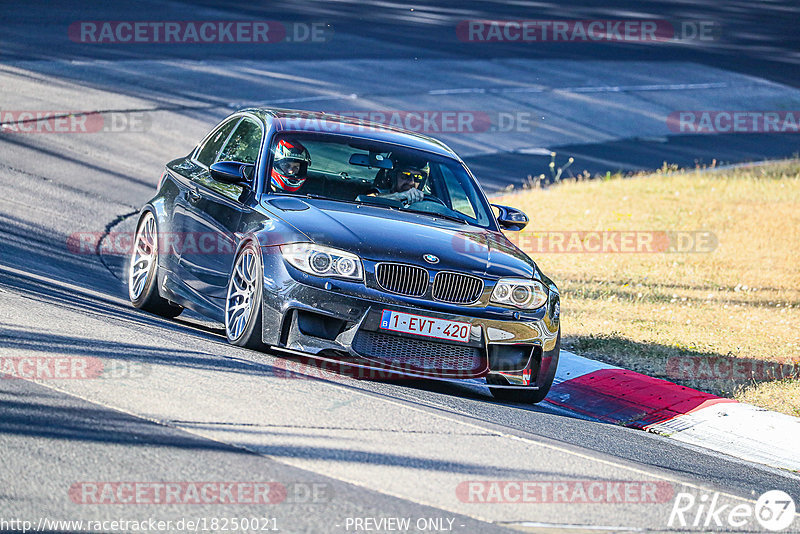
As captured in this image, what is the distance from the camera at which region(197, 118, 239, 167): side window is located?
9.62m

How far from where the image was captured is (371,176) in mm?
8844

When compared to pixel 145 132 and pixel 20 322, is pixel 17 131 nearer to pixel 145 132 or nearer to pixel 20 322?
pixel 145 132

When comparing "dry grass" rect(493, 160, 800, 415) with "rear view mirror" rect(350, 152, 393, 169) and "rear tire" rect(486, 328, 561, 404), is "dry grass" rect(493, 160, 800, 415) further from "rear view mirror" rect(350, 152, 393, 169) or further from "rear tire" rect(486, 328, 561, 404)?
"rear view mirror" rect(350, 152, 393, 169)

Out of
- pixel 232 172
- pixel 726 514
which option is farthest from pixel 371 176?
pixel 726 514

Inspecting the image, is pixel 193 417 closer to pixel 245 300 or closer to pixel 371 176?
pixel 245 300

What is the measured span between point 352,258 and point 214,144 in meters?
2.69

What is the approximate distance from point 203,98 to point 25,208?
8.72m

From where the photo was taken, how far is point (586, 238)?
1579 cm

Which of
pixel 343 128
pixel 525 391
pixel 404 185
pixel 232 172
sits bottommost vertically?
pixel 525 391

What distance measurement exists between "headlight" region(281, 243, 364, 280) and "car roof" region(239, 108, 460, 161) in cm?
166

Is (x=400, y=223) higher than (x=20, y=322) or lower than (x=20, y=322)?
higher

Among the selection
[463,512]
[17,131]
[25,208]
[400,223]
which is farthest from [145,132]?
[463,512]

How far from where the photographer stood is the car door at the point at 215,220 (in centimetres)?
844

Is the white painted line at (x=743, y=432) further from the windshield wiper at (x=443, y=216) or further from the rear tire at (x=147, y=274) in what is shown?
the rear tire at (x=147, y=274)
